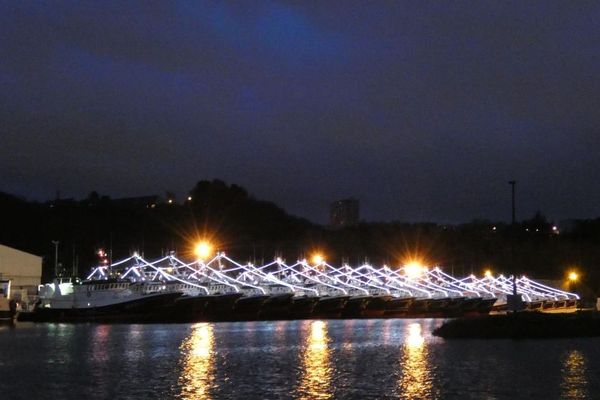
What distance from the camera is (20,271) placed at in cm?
7669

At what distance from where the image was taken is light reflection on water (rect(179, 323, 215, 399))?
16797 millimetres

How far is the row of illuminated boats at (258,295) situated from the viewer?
69125mm

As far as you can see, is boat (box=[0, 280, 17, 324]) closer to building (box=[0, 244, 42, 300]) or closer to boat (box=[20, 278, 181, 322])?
boat (box=[20, 278, 181, 322])

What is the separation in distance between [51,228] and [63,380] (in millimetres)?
94126

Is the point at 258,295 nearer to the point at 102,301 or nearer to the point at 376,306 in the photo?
the point at 376,306

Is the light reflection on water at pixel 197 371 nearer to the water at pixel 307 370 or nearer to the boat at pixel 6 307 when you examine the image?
the water at pixel 307 370

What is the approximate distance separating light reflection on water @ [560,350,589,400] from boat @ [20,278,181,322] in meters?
47.6

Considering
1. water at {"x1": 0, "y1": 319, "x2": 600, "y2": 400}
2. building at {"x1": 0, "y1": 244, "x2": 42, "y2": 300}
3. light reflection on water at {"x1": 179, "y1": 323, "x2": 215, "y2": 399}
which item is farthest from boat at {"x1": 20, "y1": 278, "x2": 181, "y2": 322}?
light reflection on water at {"x1": 179, "y1": 323, "x2": 215, "y2": 399}

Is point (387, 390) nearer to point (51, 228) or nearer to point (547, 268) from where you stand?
point (51, 228)

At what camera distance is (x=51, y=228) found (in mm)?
109062

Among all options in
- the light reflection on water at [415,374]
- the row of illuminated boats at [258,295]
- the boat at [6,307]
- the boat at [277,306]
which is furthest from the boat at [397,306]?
the light reflection on water at [415,374]

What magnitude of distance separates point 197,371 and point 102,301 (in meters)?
51.0

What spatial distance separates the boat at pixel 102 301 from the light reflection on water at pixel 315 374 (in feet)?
133

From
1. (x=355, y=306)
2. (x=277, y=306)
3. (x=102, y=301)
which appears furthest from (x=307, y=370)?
(x=355, y=306)
